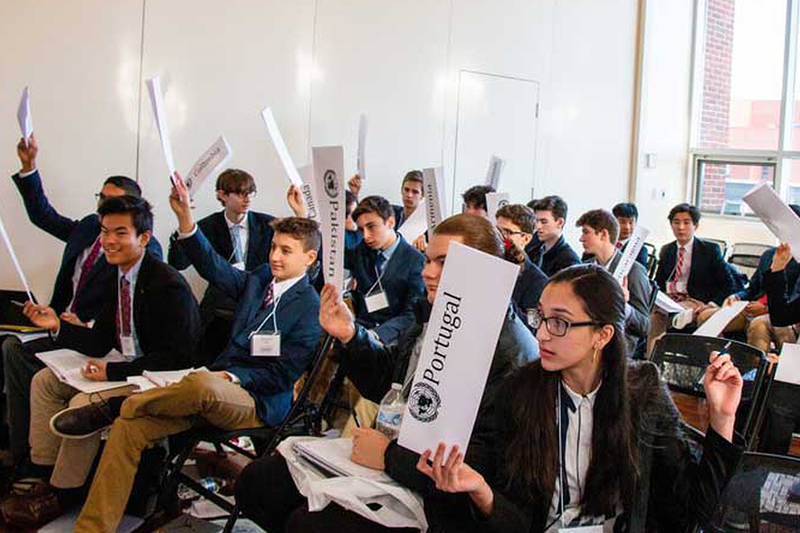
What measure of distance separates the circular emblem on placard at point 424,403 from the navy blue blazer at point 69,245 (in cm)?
192

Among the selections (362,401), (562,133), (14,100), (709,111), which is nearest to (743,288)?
(562,133)

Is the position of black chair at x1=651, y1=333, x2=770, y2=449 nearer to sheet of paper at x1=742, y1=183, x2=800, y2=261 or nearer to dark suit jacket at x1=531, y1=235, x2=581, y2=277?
sheet of paper at x1=742, y1=183, x2=800, y2=261

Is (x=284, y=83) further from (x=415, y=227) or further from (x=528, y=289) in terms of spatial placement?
(x=528, y=289)

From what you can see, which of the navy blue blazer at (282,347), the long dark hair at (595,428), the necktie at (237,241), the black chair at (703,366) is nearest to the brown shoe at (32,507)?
the navy blue blazer at (282,347)

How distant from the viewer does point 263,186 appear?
18.1 ft

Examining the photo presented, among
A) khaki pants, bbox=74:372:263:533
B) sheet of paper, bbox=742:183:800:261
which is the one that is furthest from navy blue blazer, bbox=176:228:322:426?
sheet of paper, bbox=742:183:800:261

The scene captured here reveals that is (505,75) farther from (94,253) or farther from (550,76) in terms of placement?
(94,253)

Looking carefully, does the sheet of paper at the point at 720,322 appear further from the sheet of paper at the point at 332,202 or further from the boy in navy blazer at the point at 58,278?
the boy in navy blazer at the point at 58,278

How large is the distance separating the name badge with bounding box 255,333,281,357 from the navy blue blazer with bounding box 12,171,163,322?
26.7 inches

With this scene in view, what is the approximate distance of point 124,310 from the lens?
122 inches

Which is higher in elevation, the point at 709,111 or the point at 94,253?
the point at 709,111

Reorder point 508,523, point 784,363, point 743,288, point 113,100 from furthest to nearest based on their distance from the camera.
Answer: point 743,288 < point 113,100 < point 784,363 < point 508,523

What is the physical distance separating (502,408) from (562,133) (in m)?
6.28

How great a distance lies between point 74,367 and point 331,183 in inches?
61.2
